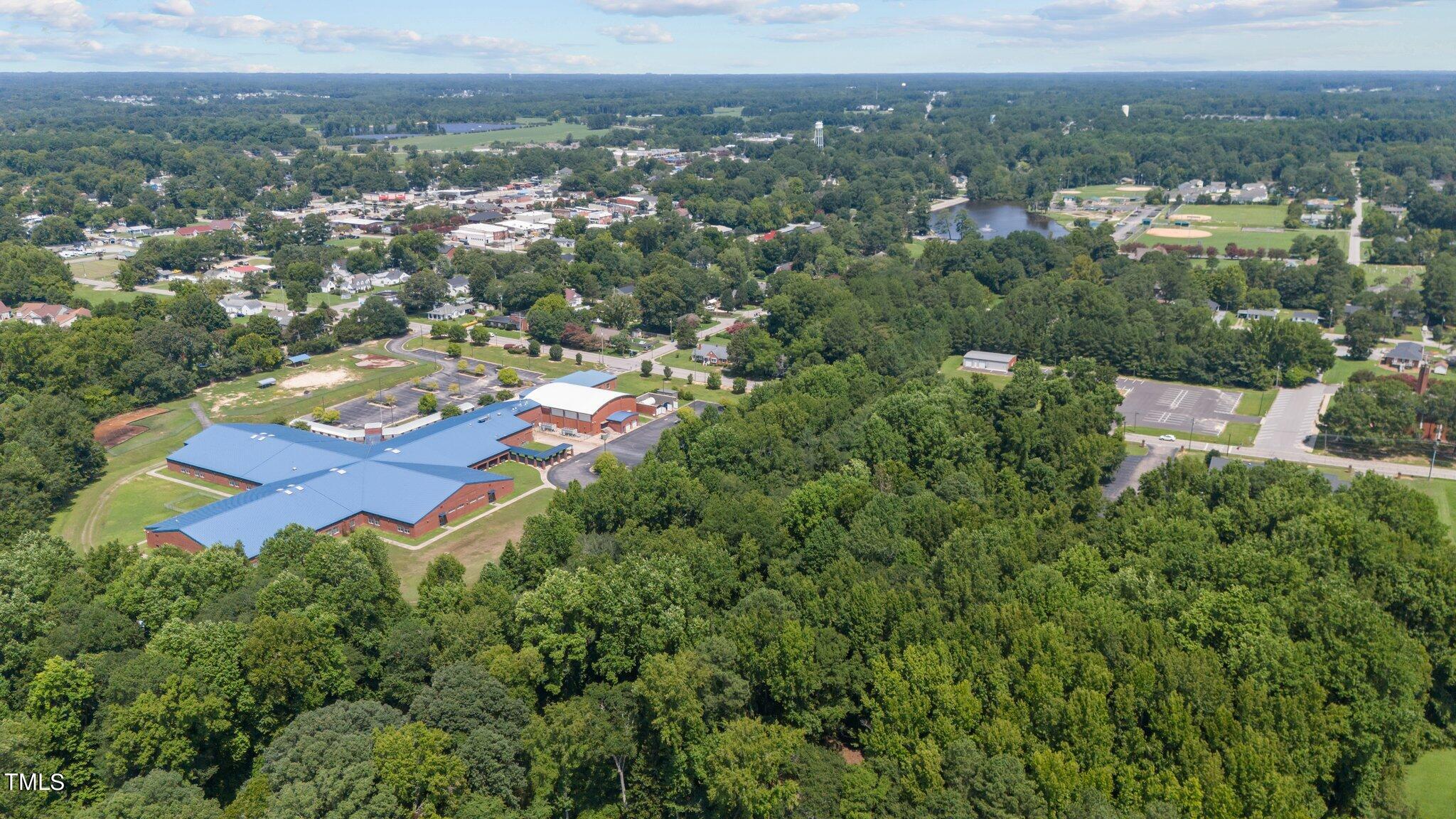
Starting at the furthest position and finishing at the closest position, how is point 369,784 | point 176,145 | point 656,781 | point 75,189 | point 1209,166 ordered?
point 176,145 → point 1209,166 → point 75,189 → point 656,781 → point 369,784

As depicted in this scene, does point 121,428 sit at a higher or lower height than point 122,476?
higher

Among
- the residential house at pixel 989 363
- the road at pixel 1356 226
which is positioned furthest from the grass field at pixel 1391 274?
the residential house at pixel 989 363

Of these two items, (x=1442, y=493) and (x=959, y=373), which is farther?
(x=959, y=373)

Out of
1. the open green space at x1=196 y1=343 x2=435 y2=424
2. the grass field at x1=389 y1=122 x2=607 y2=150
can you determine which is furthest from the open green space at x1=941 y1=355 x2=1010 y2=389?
the grass field at x1=389 y1=122 x2=607 y2=150

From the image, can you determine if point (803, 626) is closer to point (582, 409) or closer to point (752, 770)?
point (752, 770)

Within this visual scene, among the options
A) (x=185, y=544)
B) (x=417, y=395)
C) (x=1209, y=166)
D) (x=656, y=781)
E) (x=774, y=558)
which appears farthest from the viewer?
(x=1209, y=166)

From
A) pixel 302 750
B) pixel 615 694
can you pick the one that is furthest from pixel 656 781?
pixel 302 750

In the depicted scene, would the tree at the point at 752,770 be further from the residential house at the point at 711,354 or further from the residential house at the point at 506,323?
the residential house at the point at 506,323

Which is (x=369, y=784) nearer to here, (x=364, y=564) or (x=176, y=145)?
(x=364, y=564)

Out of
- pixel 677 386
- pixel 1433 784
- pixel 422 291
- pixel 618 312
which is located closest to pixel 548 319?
pixel 618 312
